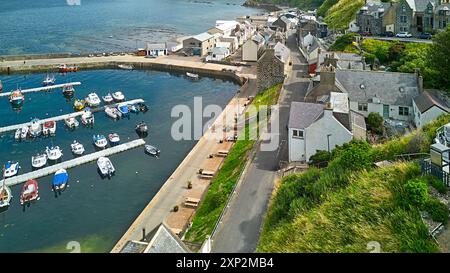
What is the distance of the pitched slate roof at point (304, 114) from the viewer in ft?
91.5

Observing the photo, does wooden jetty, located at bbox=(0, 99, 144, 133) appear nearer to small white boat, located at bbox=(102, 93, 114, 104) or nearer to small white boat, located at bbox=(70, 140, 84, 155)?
small white boat, located at bbox=(102, 93, 114, 104)

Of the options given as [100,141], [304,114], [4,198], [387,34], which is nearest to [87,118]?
[100,141]

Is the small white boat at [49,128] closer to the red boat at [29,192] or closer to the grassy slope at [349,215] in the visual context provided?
the red boat at [29,192]

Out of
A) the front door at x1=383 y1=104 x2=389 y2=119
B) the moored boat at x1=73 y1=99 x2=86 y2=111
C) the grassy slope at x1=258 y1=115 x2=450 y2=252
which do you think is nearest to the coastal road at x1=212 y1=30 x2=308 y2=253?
the grassy slope at x1=258 y1=115 x2=450 y2=252

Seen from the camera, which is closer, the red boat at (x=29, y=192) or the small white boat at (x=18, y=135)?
the red boat at (x=29, y=192)

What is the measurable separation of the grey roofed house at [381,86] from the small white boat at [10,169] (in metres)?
27.0

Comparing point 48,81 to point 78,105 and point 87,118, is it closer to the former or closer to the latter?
point 78,105

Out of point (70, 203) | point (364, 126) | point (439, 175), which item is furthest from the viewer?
point (70, 203)

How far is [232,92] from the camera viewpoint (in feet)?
187

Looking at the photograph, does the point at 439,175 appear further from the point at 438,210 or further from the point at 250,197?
the point at 250,197

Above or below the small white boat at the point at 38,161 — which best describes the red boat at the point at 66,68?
above

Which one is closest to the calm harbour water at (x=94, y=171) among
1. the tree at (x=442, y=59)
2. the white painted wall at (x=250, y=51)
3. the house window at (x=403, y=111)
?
the white painted wall at (x=250, y=51)
